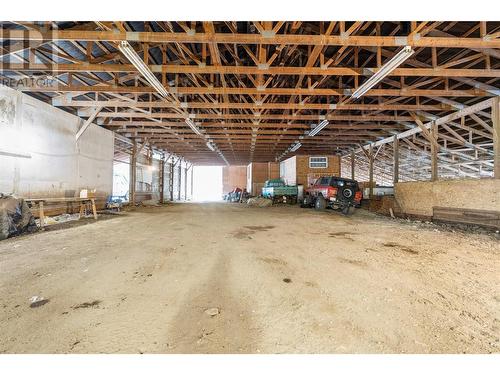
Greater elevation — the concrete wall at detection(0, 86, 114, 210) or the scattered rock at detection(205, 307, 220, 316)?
the concrete wall at detection(0, 86, 114, 210)

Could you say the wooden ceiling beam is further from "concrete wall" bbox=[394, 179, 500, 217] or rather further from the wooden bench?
the wooden bench

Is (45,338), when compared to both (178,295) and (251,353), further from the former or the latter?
(251,353)

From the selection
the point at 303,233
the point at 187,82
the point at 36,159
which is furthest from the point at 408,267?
the point at 36,159

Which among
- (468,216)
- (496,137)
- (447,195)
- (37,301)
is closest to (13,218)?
(37,301)

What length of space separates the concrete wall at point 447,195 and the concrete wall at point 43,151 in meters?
14.6

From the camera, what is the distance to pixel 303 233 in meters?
6.02

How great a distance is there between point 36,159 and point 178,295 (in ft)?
29.3

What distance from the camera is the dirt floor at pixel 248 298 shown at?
180 centimetres

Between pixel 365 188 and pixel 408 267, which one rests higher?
pixel 365 188

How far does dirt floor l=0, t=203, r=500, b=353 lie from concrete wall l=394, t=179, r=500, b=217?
10.2ft

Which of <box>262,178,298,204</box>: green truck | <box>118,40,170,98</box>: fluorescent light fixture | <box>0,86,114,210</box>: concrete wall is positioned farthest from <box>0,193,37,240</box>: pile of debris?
<box>262,178,298,204</box>: green truck

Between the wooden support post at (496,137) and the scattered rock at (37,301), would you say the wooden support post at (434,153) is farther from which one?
the scattered rock at (37,301)

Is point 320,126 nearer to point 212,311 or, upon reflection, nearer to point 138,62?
point 138,62

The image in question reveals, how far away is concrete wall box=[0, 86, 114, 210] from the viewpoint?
6992mm
